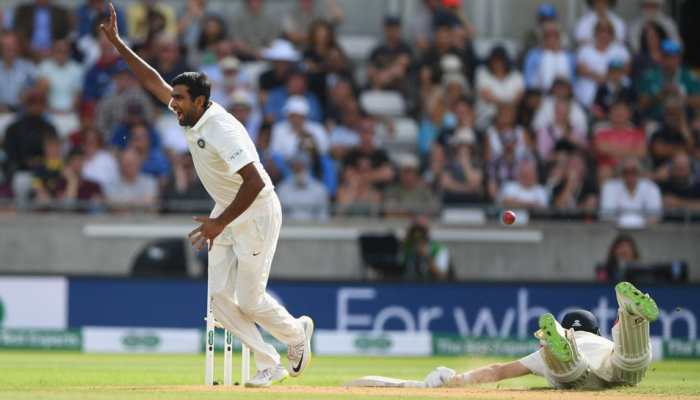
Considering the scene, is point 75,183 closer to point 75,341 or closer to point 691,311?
point 75,341

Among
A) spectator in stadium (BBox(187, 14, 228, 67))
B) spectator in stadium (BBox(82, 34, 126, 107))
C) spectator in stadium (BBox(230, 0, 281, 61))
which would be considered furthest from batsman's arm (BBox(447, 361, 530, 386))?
spectator in stadium (BBox(230, 0, 281, 61))

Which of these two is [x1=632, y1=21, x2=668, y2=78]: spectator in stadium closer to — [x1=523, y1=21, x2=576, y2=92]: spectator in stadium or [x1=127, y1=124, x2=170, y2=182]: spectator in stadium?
[x1=523, y1=21, x2=576, y2=92]: spectator in stadium

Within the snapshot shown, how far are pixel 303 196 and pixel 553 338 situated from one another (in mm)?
8760

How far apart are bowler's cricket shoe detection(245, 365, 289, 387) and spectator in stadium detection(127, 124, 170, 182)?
8.32 metres

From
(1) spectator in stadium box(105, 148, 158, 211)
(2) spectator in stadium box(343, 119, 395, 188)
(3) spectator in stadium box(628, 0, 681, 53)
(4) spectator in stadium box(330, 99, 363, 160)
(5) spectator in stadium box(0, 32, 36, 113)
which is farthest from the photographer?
(3) spectator in stadium box(628, 0, 681, 53)

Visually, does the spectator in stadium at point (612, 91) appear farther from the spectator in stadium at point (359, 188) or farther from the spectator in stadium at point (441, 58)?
the spectator in stadium at point (359, 188)

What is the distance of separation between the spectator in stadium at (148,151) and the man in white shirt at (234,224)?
8.12 metres

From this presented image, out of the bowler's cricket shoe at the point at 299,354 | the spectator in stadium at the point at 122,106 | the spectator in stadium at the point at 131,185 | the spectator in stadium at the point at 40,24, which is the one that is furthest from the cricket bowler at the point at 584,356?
the spectator in stadium at the point at 40,24

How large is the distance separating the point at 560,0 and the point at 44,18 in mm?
7713

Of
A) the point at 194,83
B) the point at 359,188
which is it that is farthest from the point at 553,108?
the point at 194,83

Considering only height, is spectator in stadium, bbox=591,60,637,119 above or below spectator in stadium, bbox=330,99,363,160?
above

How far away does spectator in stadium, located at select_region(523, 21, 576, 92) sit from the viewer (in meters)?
19.8

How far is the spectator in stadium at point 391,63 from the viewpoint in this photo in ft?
64.7

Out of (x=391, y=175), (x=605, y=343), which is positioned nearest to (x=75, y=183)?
(x=391, y=175)
